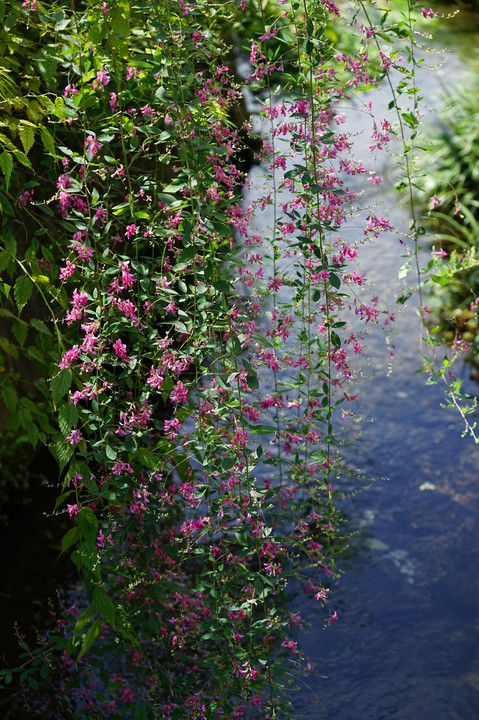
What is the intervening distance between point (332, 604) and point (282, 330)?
1.36 m

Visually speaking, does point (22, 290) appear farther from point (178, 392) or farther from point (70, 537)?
point (70, 537)

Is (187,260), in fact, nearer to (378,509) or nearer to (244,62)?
(378,509)

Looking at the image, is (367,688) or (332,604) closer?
(367,688)

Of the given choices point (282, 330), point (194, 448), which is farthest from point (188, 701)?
point (282, 330)

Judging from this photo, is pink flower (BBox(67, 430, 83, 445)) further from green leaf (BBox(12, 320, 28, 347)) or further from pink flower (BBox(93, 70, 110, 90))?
pink flower (BBox(93, 70, 110, 90))

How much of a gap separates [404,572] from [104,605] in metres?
1.69

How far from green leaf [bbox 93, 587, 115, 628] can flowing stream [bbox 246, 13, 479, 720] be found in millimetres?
802

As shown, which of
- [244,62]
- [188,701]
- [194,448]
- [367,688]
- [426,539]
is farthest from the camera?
[244,62]

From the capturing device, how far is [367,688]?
2725 mm

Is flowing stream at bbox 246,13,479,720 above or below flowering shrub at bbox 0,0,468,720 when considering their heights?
below

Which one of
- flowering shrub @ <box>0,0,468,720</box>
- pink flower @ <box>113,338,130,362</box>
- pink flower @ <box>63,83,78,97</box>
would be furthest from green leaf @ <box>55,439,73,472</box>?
pink flower @ <box>63,83,78,97</box>

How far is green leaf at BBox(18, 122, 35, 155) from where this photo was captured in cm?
180

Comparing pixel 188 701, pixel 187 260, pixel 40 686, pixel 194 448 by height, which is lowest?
pixel 40 686

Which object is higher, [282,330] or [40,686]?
[282,330]
